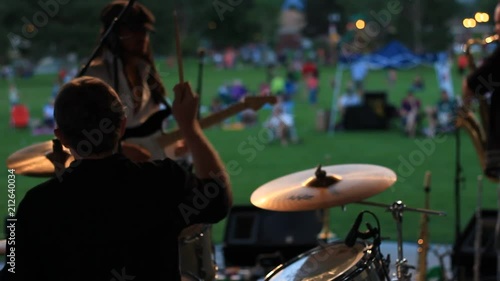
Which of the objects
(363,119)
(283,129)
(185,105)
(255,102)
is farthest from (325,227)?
(363,119)

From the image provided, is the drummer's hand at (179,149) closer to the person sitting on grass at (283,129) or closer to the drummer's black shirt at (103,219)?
the drummer's black shirt at (103,219)

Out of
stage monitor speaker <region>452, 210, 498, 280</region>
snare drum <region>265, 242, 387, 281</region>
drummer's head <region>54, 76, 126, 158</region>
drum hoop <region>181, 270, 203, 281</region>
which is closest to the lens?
drummer's head <region>54, 76, 126, 158</region>

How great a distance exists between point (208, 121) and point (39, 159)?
2.88 ft

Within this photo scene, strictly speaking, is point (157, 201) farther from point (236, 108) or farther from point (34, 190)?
point (236, 108)

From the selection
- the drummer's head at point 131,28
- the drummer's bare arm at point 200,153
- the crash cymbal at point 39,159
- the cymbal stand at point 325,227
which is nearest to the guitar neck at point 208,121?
the crash cymbal at point 39,159

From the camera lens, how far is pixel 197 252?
3982 millimetres

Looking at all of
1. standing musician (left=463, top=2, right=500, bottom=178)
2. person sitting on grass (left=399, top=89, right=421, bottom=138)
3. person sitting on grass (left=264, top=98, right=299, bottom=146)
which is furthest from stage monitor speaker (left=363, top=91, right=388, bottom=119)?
standing musician (left=463, top=2, right=500, bottom=178)

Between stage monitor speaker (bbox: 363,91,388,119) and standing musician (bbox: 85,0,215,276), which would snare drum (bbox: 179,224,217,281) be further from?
stage monitor speaker (bbox: 363,91,388,119)

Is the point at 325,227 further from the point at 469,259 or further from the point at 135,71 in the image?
the point at 135,71

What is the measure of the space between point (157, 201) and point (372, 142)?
14.0 meters

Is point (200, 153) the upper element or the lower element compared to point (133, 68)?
lower

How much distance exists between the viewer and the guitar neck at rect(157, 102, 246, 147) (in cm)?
430

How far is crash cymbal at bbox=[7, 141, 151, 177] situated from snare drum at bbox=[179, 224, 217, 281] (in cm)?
37

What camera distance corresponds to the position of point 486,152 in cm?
512
